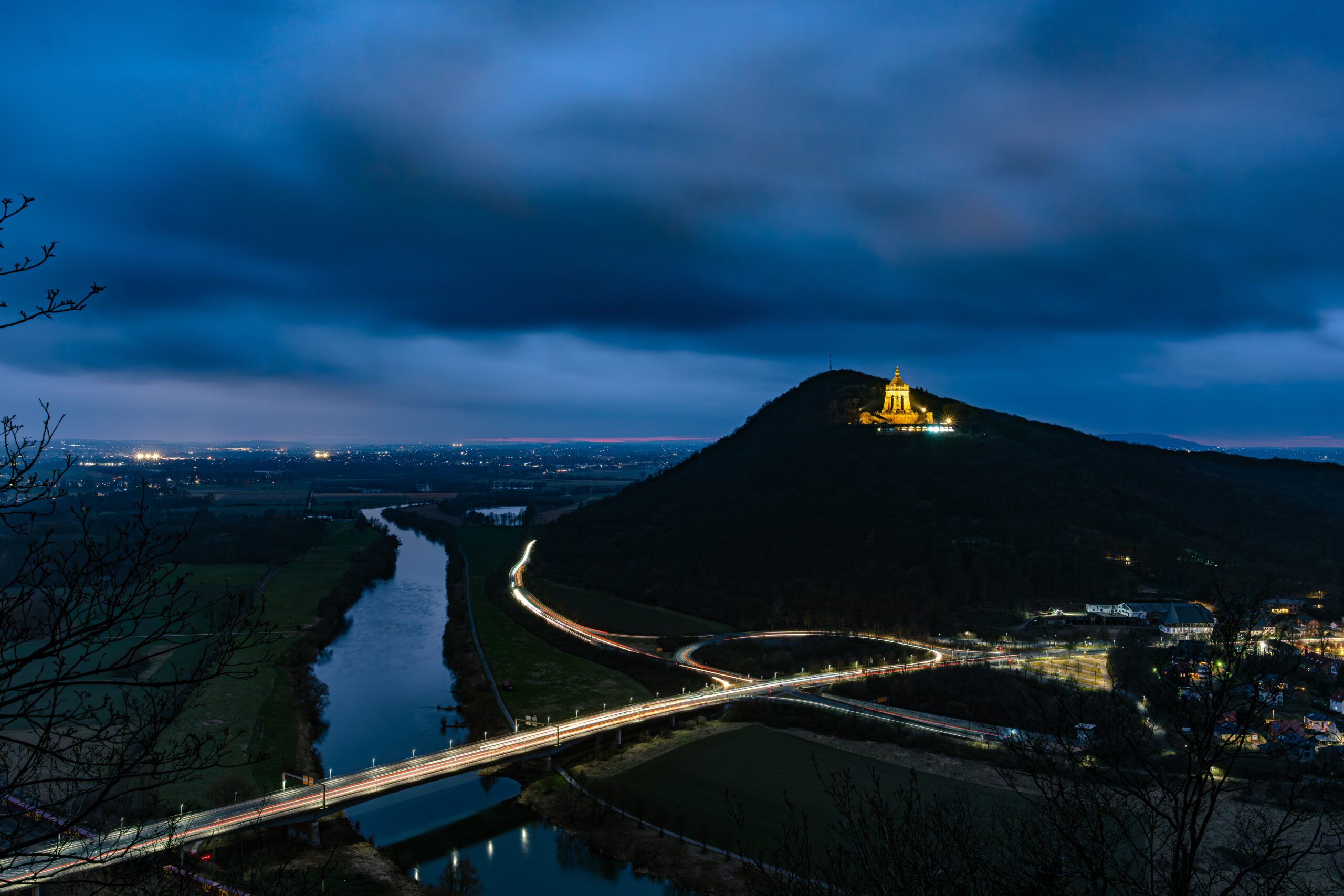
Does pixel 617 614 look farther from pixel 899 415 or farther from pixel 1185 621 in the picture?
pixel 899 415

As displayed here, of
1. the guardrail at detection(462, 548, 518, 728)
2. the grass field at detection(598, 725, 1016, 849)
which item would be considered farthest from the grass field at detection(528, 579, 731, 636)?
the grass field at detection(598, 725, 1016, 849)

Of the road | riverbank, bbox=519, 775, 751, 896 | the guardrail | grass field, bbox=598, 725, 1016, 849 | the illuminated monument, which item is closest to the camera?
the road

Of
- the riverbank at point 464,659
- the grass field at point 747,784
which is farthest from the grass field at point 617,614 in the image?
the grass field at point 747,784

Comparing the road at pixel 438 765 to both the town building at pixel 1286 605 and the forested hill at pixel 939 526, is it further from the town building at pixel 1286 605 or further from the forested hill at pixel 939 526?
the town building at pixel 1286 605

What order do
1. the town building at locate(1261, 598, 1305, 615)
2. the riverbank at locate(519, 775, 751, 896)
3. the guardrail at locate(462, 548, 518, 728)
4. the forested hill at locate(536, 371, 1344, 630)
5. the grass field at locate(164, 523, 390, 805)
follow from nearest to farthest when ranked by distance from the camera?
the riverbank at locate(519, 775, 751, 896)
the grass field at locate(164, 523, 390, 805)
the guardrail at locate(462, 548, 518, 728)
the town building at locate(1261, 598, 1305, 615)
the forested hill at locate(536, 371, 1344, 630)

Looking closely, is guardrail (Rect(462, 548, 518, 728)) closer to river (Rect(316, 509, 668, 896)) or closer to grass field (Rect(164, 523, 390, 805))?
river (Rect(316, 509, 668, 896))

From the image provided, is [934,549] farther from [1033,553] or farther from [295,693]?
[295,693]
